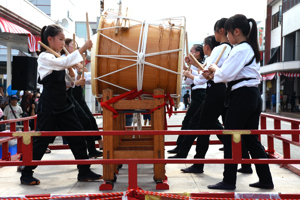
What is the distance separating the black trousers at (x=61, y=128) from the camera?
4312 millimetres

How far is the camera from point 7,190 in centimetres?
395

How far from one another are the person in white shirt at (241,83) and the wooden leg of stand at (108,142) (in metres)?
1.13

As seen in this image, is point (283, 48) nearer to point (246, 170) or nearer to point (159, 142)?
point (246, 170)

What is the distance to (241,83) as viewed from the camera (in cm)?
394

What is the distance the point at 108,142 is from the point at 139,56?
1.04 m

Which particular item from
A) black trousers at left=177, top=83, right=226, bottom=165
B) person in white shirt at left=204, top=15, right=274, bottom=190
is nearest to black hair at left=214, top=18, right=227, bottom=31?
person in white shirt at left=204, top=15, right=274, bottom=190

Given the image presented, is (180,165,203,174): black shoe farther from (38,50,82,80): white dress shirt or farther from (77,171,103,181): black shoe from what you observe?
(38,50,82,80): white dress shirt

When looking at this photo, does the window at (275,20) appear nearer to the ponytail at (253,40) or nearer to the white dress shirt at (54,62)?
the ponytail at (253,40)

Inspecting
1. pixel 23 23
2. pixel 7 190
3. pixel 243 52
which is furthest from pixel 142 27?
pixel 23 23

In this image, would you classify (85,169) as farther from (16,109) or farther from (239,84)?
(16,109)

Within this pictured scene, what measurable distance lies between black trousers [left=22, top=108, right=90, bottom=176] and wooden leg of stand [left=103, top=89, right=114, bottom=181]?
42 centimetres

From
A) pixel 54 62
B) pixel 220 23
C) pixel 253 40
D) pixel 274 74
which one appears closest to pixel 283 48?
pixel 274 74

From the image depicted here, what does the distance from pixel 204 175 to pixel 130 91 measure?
154 centimetres

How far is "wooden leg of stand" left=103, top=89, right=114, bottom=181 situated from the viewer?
403 cm
